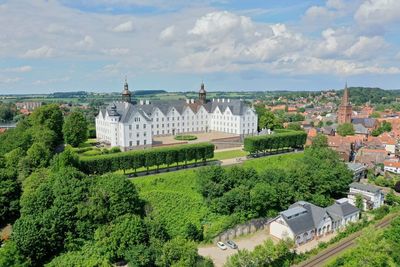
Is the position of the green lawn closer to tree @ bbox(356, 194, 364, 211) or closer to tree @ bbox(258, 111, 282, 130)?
tree @ bbox(258, 111, 282, 130)

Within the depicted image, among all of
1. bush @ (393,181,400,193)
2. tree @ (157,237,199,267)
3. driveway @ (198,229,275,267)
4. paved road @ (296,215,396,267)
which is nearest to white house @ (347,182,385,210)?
bush @ (393,181,400,193)

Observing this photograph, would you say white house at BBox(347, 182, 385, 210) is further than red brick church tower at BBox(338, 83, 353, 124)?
No

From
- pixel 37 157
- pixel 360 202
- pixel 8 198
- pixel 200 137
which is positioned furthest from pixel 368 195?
pixel 8 198

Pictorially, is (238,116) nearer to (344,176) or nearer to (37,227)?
(344,176)

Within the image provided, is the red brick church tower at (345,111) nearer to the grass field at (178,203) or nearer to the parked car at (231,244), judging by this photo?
the grass field at (178,203)

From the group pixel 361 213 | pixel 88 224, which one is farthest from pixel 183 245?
pixel 361 213
